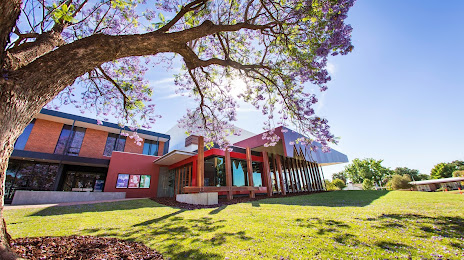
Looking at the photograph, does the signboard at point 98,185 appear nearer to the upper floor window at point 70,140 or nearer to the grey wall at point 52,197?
the upper floor window at point 70,140

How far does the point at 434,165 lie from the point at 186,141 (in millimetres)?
82837

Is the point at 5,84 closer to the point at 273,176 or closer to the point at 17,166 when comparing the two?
the point at 273,176

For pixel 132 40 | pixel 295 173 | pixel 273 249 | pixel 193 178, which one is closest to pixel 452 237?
pixel 273 249

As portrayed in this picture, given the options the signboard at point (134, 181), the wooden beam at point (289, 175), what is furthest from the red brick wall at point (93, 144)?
the wooden beam at point (289, 175)

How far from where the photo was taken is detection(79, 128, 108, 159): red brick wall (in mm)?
18867

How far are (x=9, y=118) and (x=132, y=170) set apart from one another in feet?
62.0

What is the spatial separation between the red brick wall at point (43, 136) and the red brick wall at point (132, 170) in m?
5.56

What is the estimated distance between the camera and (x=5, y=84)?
6.53ft

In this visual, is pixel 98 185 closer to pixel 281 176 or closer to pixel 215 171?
pixel 215 171

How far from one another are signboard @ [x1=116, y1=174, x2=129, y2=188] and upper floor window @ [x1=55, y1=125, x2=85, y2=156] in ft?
16.6

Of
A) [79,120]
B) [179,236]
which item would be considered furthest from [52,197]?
[179,236]

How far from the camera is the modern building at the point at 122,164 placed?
15609mm

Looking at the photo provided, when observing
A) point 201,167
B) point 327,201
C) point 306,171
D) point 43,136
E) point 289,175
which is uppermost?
point 43,136

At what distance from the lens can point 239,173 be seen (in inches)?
667
